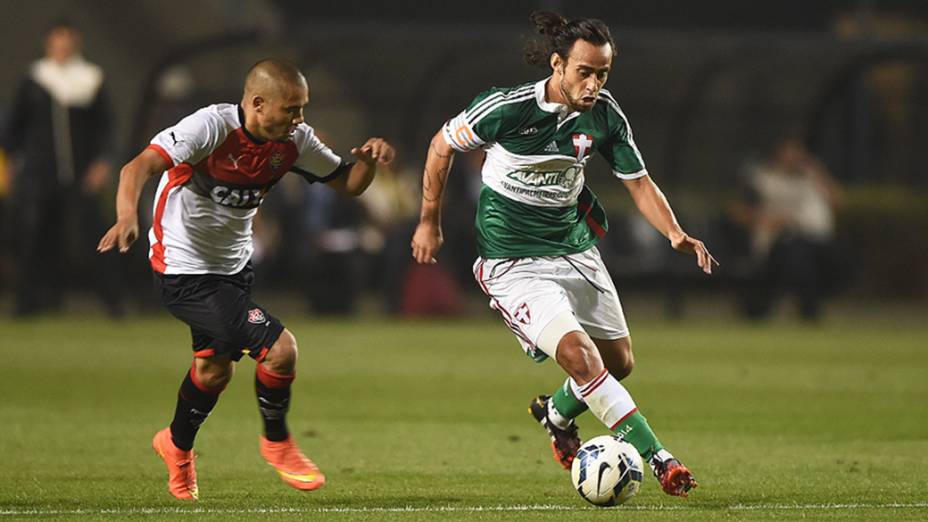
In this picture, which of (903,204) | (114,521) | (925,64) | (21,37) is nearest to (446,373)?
(114,521)

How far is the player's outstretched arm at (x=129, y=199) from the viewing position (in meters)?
6.29

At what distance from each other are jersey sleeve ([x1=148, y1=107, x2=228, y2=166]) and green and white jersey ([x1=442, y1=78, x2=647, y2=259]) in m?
1.02

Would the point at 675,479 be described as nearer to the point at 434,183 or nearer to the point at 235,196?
the point at 434,183

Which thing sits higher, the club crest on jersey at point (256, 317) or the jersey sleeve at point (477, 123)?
the jersey sleeve at point (477, 123)

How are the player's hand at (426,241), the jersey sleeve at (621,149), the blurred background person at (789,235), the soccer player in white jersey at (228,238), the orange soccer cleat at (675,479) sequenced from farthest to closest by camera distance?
the blurred background person at (789,235) → the jersey sleeve at (621,149) → the player's hand at (426,241) → the soccer player in white jersey at (228,238) → the orange soccer cleat at (675,479)

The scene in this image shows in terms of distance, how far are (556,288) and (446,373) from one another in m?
5.71

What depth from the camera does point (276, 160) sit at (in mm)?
7148

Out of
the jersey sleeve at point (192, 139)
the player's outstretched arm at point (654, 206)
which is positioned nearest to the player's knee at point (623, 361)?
the player's outstretched arm at point (654, 206)

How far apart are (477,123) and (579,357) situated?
1.14m

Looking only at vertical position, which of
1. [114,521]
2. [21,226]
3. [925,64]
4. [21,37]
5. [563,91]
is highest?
[563,91]

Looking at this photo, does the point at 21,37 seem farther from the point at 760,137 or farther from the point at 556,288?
the point at 556,288

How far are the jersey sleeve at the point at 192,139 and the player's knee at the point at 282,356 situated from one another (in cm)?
Result: 80

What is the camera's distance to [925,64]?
66.4 feet

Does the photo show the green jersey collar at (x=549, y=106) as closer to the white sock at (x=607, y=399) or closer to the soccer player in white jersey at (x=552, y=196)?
the soccer player in white jersey at (x=552, y=196)
